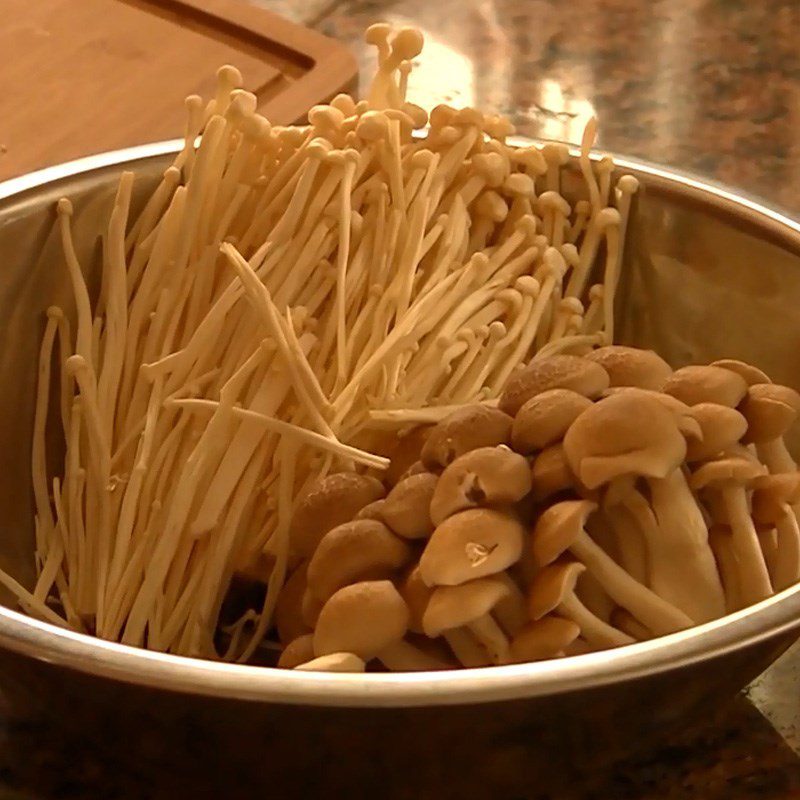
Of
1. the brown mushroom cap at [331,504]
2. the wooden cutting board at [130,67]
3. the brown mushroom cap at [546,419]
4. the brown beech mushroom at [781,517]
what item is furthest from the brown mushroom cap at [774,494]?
the wooden cutting board at [130,67]

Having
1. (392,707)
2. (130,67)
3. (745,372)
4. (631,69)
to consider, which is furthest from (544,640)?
(631,69)

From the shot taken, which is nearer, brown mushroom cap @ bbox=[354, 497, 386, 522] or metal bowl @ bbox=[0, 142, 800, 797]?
metal bowl @ bbox=[0, 142, 800, 797]

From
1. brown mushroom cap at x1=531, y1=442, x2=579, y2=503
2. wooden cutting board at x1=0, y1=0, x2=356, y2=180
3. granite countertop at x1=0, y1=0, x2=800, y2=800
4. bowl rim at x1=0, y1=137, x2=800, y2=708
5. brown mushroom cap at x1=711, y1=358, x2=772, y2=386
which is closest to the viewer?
bowl rim at x1=0, y1=137, x2=800, y2=708

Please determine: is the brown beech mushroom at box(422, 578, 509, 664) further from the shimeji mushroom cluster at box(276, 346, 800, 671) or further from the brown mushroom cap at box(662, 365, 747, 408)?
the brown mushroom cap at box(662, 365, 747, 408)

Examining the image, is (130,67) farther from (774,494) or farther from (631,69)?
(774,494)

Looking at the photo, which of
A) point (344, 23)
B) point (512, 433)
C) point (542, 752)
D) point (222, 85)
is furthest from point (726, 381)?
point (344, 23)

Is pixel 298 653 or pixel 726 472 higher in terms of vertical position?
pixel 726 472

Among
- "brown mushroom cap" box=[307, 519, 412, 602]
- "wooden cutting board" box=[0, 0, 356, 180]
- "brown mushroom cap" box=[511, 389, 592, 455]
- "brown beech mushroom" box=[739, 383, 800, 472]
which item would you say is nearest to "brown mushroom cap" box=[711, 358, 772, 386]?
"brown beech mushroom" box=[739, 383, 800, 472]
